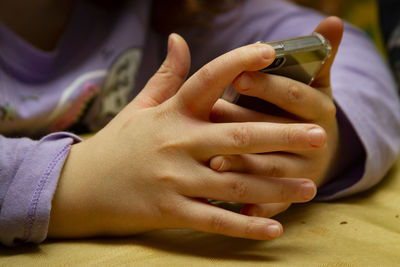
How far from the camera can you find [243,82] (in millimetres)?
375

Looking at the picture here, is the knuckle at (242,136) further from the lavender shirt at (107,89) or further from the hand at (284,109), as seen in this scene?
the lavender shirt at (107,89)

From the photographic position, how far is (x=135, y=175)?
1.30 ft

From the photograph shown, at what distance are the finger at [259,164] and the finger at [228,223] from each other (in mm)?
39

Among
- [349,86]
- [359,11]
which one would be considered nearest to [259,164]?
[349,86]

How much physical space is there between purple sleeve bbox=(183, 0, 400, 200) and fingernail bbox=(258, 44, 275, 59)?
198 millimetres

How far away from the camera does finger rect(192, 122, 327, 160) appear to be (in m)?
0.36

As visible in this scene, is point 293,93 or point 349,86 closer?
point 293,93

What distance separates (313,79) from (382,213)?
17 cm

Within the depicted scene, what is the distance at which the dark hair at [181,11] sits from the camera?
32.7 inches

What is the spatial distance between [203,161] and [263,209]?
8cm

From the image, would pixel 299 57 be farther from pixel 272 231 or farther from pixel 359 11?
pixel 359 11

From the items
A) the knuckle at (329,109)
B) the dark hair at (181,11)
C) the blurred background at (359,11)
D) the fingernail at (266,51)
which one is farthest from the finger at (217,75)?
the blurred background at (359,11)

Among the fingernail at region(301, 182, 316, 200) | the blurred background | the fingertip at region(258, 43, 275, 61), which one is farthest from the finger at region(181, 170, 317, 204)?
the blurred background

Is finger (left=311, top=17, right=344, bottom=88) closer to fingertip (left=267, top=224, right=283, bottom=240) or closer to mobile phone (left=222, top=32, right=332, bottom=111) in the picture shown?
mobile phone (left=222, top=32, right=332, bottom=111)
